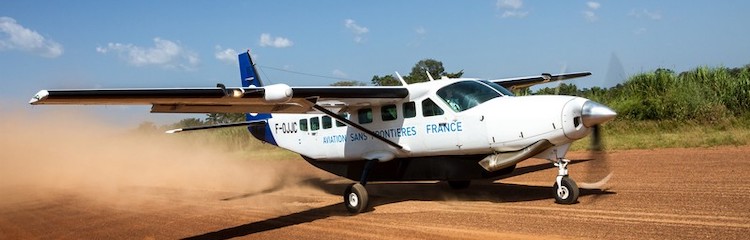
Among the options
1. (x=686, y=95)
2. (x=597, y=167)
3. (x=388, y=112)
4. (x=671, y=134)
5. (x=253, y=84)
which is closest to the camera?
(x=388, y=112)

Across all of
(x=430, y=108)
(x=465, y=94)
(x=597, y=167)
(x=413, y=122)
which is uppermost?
(x=465, y=94)

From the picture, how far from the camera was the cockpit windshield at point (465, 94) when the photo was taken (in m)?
10.2

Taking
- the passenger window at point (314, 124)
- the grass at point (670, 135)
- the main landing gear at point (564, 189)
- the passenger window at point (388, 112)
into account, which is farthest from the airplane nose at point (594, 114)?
the grass at point (670, 135)

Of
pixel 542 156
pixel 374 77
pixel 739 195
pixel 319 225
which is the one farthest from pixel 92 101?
pixel 374 77

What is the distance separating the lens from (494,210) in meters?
9.45

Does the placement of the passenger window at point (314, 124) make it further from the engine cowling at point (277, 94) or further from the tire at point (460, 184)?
the engine cowling at point (277, 94)

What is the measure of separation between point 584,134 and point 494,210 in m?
1.82

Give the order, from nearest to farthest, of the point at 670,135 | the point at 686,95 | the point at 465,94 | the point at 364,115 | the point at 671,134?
1. the point at 465,94
2. the point at 364,115
3. the point at 670,135
4. the point at 671,134
5. the point at 686,95

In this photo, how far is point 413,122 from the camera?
11.1 m

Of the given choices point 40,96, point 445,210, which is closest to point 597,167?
point 445,210

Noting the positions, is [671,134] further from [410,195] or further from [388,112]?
[388,112]

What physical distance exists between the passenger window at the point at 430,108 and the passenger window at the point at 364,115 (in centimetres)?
132

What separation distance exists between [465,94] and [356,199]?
106 inches

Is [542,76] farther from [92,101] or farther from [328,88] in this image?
[92,101]
